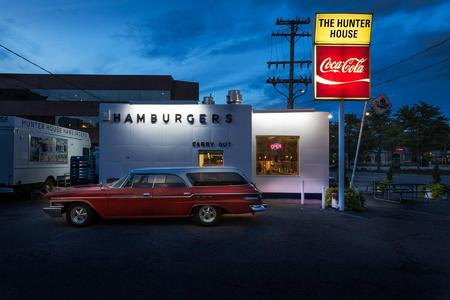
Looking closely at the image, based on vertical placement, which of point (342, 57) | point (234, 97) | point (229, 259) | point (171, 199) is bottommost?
point (229, 259)

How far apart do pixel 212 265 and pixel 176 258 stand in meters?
0.79

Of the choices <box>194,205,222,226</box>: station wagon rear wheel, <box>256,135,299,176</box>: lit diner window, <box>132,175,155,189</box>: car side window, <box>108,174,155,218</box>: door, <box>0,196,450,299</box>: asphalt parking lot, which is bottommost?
<box>0,196,450,299</box>: asphalt parking lot

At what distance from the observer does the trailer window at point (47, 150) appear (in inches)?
564

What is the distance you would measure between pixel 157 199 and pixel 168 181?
1.84ft

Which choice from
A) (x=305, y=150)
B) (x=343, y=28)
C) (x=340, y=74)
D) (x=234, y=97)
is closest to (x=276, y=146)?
Answer: (x=305, y=150)

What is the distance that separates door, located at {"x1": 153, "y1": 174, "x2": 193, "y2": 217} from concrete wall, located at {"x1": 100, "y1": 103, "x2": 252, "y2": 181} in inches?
237

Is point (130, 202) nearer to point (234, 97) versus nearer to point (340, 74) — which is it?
point (234, 97)

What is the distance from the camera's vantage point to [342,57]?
41.4 ft

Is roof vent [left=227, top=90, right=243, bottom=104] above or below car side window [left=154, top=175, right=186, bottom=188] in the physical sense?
above

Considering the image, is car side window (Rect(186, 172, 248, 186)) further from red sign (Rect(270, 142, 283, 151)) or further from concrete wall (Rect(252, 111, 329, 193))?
red sign (Rect(270, 142, 283, 151))

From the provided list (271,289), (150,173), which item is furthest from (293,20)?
(271,289)

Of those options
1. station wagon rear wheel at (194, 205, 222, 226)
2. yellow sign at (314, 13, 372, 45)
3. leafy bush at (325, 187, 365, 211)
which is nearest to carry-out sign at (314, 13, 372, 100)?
yellow sign at (314, 13, 372, 45)

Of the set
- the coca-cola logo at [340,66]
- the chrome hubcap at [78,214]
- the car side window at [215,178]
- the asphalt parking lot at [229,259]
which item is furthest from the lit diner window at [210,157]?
the chrome hubcap at [78,214]

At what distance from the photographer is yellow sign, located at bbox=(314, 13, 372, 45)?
12539 millimetres
